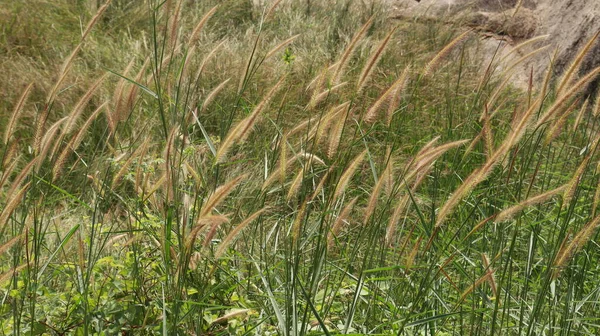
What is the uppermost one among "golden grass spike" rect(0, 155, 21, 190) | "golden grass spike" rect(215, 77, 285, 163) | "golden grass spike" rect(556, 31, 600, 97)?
"golden grass spike" rect(556, 31, 600, 97)

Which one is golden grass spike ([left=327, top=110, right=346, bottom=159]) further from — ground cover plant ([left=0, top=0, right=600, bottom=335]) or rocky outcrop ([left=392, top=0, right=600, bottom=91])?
rocky outcrop ([left=392, top=0, right=600, bottom=91])

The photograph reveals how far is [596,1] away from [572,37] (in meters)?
0.26

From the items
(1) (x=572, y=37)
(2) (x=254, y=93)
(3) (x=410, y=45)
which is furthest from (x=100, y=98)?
(1) (x=572, y=37)

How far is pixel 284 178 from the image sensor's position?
183cm

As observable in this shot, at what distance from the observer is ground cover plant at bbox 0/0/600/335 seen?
187cm

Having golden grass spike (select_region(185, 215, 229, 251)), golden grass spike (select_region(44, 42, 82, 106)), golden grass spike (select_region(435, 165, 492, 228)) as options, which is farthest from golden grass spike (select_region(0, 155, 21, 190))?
golden grass spike (select_region(435, 165, 492, 228))

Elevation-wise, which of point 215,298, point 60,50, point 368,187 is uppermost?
point 60,50

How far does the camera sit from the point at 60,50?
5.18 meters

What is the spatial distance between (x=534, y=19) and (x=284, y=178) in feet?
16.1

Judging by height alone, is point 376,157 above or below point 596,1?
below

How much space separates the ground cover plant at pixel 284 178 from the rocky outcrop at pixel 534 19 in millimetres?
247

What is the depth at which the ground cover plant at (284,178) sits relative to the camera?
6.14 feet

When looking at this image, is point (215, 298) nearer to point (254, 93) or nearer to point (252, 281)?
point (252, 281)

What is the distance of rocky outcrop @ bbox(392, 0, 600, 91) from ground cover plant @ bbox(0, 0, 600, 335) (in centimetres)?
25
